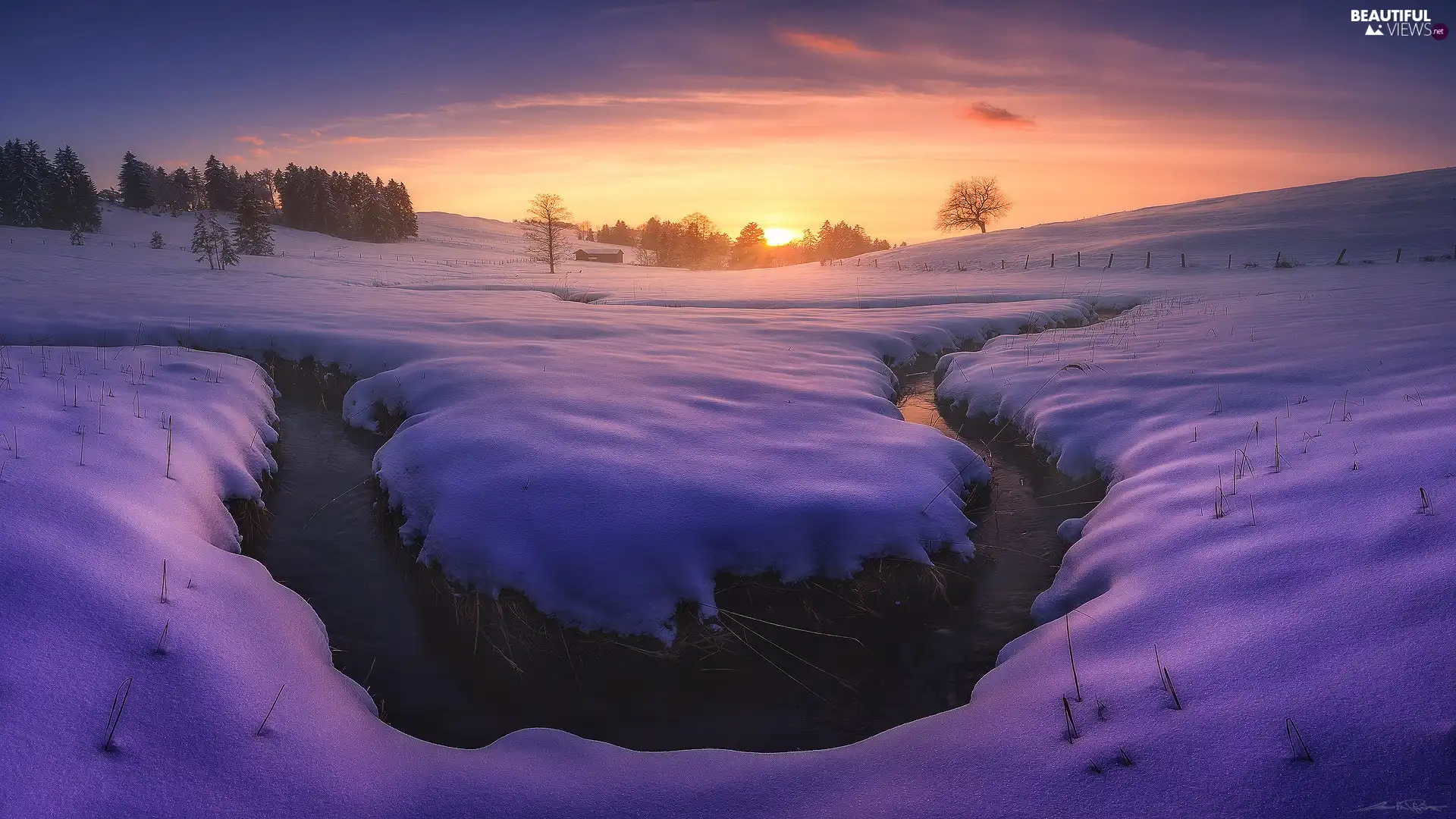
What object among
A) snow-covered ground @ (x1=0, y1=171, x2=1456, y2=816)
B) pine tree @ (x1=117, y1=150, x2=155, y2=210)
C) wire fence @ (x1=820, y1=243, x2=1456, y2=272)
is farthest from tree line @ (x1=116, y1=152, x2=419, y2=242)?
snow-covered ground @ (x1=0, y1=171, x2=1456, y2=816)

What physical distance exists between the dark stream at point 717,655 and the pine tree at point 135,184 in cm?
10602

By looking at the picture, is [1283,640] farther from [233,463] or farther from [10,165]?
[10,165]

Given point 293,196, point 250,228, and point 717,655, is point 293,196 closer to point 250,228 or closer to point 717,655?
point 250,228

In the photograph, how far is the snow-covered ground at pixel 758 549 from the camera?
2.59 metres

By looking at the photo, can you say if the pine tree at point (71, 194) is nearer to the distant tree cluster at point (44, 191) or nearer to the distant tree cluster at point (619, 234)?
the distant tree cluster at point (44, 191)

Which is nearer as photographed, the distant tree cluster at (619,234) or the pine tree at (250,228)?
the pine tree at (250,228)

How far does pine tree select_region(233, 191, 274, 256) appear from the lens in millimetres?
49500

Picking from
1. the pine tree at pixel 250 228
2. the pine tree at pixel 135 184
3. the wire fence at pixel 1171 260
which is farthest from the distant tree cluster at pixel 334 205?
the wire fence at pixel 1171 260

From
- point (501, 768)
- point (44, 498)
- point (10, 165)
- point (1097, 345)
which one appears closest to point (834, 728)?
point (501, 768)

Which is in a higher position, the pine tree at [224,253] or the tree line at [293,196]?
the tree line at [293,196]

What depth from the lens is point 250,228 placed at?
163 ft
